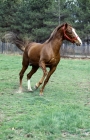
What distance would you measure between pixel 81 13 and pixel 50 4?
16.8 feet

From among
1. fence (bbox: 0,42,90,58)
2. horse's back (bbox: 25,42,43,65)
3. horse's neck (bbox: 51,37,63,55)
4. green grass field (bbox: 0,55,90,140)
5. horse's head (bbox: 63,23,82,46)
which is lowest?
fence (bbox: 0,42,90,58)

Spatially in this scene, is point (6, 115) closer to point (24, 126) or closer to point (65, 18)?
point (24, 126)

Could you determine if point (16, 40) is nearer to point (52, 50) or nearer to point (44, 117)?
point (52, 50)

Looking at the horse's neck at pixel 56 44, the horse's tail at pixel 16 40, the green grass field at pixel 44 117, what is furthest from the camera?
the horse's tail at pixel 16 40

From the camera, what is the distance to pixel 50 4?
40625 mm

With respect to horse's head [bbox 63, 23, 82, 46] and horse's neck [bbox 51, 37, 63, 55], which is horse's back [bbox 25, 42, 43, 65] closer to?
A: horse's neck [bbox 51, 37, 63, 55]

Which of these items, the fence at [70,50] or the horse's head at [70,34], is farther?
the fence at [70,50]

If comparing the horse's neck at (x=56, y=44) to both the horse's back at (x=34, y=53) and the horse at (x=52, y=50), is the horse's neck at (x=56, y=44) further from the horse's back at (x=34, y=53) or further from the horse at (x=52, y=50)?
the horse's back at (x=34, y=53)

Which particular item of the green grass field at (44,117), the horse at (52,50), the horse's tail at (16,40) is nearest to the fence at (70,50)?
the horse's tail at (16,40)

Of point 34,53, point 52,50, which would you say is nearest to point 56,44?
point 52,50

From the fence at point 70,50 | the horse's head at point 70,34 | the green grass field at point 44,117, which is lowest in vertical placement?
the fence at point 70,50

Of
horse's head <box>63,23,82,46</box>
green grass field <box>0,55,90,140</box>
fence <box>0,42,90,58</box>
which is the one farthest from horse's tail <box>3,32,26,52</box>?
fence <box>0,42,90,58</box>

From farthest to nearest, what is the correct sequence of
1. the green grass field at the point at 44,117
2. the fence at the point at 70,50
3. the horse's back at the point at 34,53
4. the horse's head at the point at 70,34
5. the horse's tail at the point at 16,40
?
1. the fence at the point at 70,50
2. the horse's tail at the point at 16,40
3. the horse's back at the point at 34,53
4. the horse's head at the point at 70,34
5. the green grass field at the point at 44,117

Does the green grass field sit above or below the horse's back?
below
